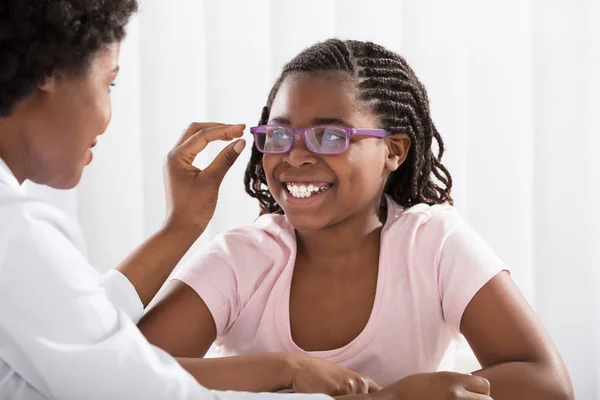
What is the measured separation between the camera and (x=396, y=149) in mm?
1624

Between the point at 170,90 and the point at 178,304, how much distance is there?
33.9 inches

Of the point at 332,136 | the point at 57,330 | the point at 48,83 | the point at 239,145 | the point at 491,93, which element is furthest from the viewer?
the point at 491,93

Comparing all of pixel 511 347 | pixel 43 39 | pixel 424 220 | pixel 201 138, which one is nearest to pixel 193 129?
pixel 201 138

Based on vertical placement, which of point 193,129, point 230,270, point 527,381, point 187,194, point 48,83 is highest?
point 48,83

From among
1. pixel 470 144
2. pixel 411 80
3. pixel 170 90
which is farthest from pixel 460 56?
pixel 170 90

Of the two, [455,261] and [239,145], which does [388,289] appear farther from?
[239,145]

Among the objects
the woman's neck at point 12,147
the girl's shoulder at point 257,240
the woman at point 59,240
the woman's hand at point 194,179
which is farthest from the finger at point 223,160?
the woman's neck at point 12,147

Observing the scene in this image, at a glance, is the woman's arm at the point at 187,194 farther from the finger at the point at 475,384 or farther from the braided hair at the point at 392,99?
the finger at the point at 475,384

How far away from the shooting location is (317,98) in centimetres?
151

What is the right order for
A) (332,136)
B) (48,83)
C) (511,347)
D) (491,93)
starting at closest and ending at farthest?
(48,83), (511,347), (332,136), (491,93)

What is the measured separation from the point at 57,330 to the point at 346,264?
692 mm

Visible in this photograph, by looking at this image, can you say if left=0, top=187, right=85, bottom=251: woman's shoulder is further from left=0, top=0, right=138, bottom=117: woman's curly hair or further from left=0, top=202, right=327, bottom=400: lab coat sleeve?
left=0, top=0, right=138, bottom=117: woman's curly hair

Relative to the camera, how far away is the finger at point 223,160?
1.60 m

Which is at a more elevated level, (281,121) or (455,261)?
(281,121)
